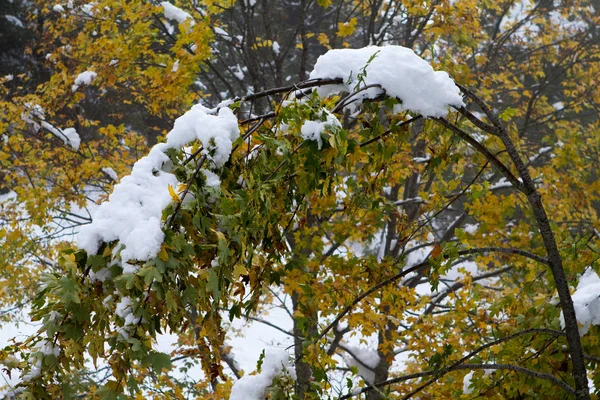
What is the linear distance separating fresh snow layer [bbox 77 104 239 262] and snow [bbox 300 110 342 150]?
0.22 metres

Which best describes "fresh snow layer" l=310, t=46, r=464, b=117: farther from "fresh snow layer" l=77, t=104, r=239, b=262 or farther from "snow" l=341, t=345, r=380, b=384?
"snow" l=341, t=345, r=380, b=384

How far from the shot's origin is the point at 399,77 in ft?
6.64

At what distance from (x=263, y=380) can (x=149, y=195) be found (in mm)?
1904

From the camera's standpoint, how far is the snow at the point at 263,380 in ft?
10.3

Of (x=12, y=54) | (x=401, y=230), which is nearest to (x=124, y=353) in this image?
(x=401, y=230)

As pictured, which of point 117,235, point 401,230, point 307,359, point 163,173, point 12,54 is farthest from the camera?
point 12,54

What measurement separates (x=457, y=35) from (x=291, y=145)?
4.14 meters

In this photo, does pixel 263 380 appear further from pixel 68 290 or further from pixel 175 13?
pixel 175 13

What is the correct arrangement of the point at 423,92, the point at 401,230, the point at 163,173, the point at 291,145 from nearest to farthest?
the point at 163,173 → the point at 291,145 → the point at 423,92 → the point at 401,230

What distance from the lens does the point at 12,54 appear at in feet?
54.9

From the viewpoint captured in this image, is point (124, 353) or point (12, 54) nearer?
point (124, 353)

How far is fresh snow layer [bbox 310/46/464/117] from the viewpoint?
6.61ft

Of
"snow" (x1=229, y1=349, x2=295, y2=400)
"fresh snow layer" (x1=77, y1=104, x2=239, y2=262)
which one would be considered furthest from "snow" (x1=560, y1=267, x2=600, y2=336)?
"fresh snow layer" (x1=77, y1=104, x2=239, y2=262)

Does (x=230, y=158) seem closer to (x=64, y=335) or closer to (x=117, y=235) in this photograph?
(x=117, y=235)
